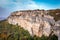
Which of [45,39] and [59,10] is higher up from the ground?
[59,10]

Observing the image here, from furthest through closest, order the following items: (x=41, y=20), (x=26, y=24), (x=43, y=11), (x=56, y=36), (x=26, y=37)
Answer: (x=43, y=11) → (x=26, y=24) → (x=41, y=20) → (x=26, y=37) → (x=56, y=36)

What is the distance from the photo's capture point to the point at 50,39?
6184mm

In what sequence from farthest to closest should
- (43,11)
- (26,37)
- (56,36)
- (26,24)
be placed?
(43,11) < (26,24) < (26,37) < (56,36)

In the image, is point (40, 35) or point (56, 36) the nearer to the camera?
point (56, 36)

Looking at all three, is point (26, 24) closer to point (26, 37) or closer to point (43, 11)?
point (26, 37)

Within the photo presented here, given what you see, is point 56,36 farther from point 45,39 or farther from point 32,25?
point 32,25

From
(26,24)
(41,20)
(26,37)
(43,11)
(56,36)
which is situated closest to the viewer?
(56,36)

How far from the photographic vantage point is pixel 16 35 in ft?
23.6

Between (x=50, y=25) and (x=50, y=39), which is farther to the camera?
(x=50, y=25)

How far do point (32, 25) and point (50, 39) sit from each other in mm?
1640

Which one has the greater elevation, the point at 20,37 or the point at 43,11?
the point at 43,11

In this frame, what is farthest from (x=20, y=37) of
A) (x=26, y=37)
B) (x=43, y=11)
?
(x=43, y=11)

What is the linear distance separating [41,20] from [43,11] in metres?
3.03

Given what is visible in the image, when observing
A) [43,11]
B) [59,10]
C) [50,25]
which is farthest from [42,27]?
[59,10]
